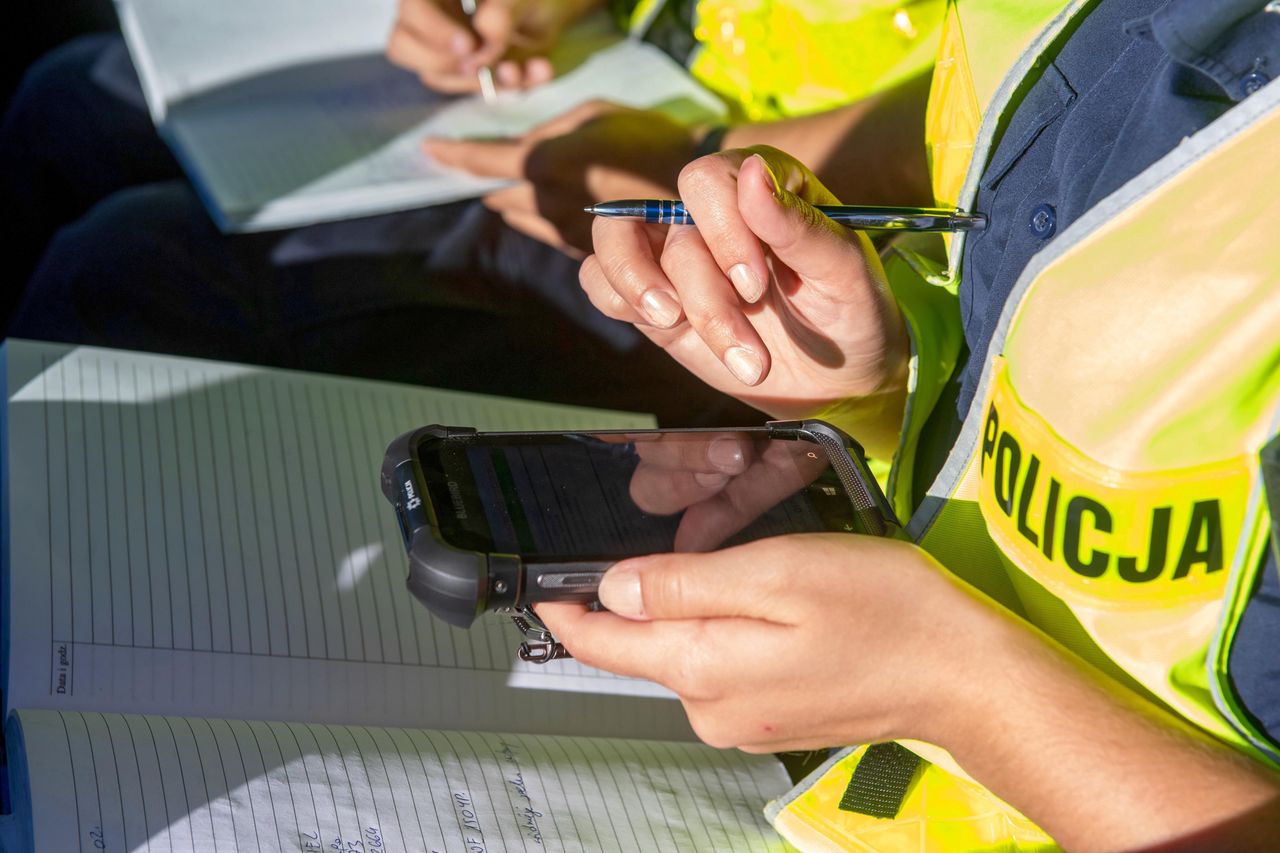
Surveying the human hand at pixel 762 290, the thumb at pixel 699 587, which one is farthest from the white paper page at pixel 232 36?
the thumb at pixel 699 587

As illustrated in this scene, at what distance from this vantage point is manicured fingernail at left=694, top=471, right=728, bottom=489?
2.24 ft

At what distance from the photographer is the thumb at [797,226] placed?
2.11ft

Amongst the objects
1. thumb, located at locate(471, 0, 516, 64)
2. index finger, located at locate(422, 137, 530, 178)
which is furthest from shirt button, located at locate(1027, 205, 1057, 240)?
thumb, located at locate(471, 0, 516, 64)

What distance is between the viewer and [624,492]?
0.67 metres

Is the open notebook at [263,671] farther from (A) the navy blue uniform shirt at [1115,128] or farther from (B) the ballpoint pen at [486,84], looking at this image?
(B) the ballpoint pen at [486,84]

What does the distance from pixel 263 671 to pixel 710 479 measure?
13.1 inches

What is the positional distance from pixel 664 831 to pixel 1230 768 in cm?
33

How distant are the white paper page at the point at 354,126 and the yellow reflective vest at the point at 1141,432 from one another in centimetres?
64

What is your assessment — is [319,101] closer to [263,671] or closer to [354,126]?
[354,126]

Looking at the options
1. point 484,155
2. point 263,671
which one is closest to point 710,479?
point 263,671

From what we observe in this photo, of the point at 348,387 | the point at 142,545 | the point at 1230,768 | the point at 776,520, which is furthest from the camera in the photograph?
the point at 348,387

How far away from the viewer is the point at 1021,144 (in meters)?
0.70

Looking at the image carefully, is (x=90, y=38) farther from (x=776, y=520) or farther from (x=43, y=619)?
(x=776, y=520)

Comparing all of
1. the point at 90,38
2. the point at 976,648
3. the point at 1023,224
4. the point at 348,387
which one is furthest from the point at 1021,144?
the point at 90,38
